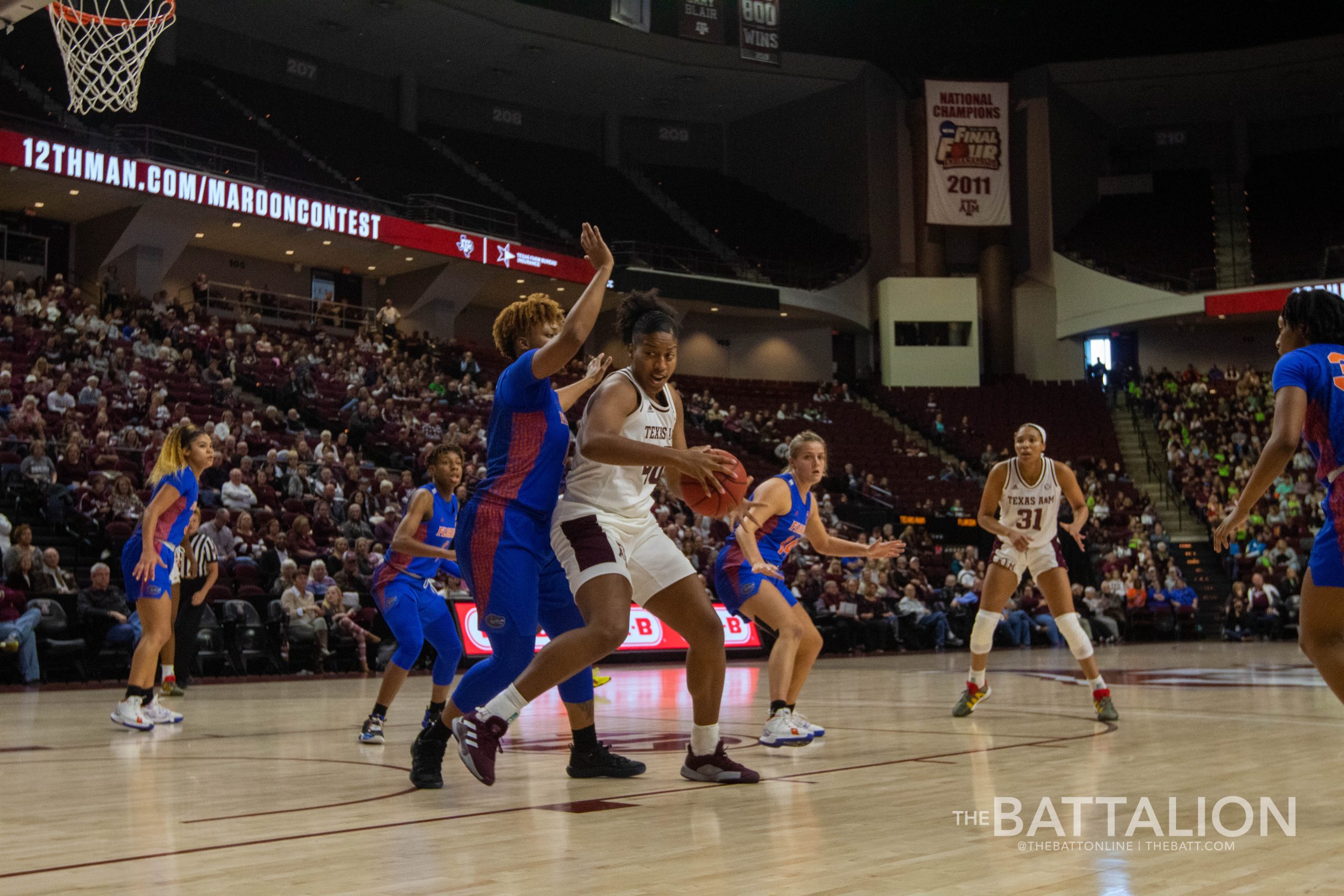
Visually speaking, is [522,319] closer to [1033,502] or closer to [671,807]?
[671,807]

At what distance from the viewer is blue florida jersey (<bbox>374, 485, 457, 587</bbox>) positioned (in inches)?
259

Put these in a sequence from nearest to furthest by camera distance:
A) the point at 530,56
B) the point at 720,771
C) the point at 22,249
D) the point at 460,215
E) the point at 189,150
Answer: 1. the point at 720,771
2. the point at 189,150
3. the point at 22,249
4. the point at 460,215
5. the point at 530,56

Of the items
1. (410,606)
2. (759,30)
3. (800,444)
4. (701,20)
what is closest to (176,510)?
(410,606)

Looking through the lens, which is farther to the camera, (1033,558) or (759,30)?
(759,30)

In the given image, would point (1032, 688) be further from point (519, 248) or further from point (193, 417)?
point (519, 248)

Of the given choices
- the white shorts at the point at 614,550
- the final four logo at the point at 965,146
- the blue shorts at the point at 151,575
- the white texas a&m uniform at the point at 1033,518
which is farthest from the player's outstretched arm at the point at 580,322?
the final four logo at the point at 965,146

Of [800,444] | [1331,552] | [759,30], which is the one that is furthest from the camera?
[759,30]

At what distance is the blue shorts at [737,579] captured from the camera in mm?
6555

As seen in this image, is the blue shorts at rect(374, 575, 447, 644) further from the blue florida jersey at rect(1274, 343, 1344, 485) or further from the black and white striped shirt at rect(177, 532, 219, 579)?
the blue florida jersey at rect(1274, 343, 1344, 485)

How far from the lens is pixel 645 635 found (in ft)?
52.0

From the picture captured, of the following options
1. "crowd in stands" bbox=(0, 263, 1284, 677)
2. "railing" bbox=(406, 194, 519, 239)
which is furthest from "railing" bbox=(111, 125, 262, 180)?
"railing" bbox=(406, 194, 519, 239)

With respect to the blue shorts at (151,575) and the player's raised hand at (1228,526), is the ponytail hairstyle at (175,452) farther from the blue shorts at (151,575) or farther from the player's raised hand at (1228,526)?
the player's raised hand at (1228,526)

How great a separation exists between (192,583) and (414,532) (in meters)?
4.26

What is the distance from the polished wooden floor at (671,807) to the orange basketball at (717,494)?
1021 mm
